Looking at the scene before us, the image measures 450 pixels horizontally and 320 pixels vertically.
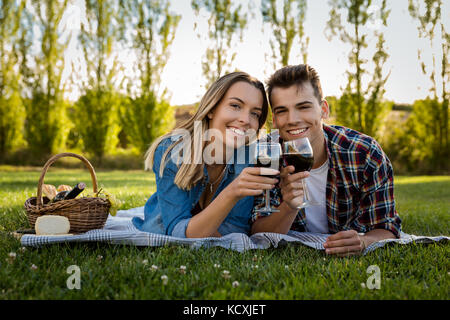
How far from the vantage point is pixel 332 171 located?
3.37 meters

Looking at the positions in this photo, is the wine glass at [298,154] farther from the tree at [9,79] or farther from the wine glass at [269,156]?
the tree at [9,79]

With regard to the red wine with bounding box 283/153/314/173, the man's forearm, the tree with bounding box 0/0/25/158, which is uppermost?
the tree with bounding box 0/0/25/158

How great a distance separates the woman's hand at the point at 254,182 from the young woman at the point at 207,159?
0.34 metres

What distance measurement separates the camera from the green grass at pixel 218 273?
6.59ft

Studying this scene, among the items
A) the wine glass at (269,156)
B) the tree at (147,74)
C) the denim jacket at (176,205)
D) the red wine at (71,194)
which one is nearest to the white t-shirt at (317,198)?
the denim jacket at (176,205)

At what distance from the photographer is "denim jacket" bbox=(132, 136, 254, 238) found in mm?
3072

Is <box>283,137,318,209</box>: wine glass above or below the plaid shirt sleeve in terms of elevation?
above

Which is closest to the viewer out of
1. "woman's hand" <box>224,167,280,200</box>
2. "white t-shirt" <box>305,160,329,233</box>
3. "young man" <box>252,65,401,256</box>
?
"woman's hand" <box>224,167,280,200</box>

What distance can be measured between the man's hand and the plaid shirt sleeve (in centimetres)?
61

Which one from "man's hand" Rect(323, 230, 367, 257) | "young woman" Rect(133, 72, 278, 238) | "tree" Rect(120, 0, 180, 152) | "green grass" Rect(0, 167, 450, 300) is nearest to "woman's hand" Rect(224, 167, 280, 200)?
"young woman" Rect(133, 72, 278, 238)

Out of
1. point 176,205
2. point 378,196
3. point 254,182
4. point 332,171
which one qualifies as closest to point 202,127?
point 176,205

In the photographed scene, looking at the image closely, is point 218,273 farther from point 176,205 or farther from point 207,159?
point 207,159

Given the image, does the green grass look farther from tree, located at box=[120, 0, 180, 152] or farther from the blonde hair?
tree, located at box=[120, 0, 180, 152]
